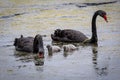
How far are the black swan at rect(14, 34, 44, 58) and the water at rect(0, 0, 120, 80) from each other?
7.4 inches

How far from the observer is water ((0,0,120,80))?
441 inches

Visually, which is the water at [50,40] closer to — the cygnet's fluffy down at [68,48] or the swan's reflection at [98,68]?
the swan's reflection at [98,68]

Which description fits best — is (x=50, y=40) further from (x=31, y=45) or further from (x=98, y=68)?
(x=98, y=68)

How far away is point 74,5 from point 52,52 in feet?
37.0

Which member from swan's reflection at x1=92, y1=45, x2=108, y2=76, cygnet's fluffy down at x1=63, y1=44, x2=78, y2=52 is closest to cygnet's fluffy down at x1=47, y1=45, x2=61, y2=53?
cygnet's fluffy down at x1=63, y1=44, x2=78, y2=52

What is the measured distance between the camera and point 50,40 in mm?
15711

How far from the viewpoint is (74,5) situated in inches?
968

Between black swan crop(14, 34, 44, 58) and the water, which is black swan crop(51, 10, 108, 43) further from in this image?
black swan crop(14, 34, 44, 58)

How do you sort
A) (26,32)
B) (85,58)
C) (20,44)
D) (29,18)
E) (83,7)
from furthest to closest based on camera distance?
(83,7) → (29,18) → (26,32) → (20,44) → (85,58)

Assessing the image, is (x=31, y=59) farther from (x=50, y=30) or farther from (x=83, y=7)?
(x=83, y=7)

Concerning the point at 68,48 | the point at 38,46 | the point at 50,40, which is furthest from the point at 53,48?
the point at 50,40

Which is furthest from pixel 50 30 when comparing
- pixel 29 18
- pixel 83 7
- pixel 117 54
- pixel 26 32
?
pixel 83 7

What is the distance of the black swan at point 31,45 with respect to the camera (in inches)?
509

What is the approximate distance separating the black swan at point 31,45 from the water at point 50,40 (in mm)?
187
